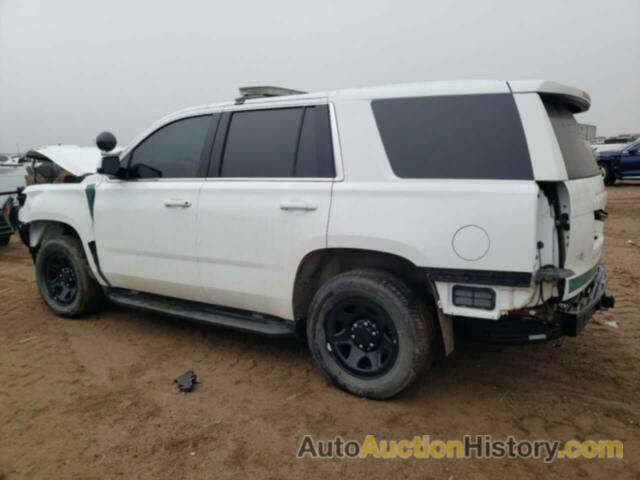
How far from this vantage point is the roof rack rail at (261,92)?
3.87 metres

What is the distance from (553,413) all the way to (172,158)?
3.38 m

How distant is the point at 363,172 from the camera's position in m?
3.17

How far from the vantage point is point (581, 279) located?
309 centimetres

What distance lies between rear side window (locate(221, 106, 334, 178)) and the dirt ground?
4.92ft

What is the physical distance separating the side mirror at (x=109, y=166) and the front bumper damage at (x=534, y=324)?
10.1 ft

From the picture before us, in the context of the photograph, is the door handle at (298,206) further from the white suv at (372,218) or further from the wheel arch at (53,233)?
the wheel arch at (53,233)

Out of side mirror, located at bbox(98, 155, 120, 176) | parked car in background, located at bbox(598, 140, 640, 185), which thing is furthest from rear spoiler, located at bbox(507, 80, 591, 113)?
parked car in background, located at bbox(598, 140, 640, 185)

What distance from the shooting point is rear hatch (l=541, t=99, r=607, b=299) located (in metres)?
2.83

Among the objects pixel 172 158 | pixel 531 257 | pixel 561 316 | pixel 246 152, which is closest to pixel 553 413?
pixel 561 316

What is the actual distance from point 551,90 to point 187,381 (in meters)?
3.05

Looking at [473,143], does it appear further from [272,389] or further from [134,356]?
[134,356]

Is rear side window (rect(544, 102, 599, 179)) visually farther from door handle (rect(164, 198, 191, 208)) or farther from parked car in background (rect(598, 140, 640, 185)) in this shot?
parked car in background (rect(598, 140, 640, 185))

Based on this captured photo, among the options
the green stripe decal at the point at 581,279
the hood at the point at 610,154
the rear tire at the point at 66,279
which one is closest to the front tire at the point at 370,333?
the green stripe decal at the point at 581,279

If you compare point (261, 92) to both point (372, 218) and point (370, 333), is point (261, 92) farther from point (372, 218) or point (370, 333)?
point (370, 333)
